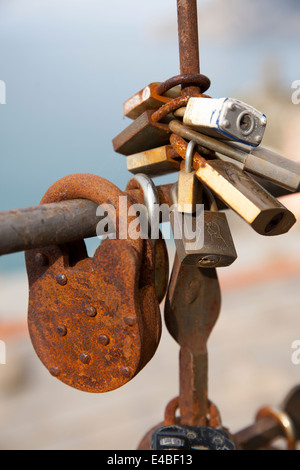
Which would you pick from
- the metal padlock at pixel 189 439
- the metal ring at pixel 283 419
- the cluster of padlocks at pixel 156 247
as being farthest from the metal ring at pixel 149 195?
the metal ring at pixel 283 419

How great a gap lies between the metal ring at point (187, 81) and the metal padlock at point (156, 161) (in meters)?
0.06

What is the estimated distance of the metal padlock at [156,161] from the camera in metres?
0.52

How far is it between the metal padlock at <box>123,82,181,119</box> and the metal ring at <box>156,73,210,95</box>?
11 millimetres

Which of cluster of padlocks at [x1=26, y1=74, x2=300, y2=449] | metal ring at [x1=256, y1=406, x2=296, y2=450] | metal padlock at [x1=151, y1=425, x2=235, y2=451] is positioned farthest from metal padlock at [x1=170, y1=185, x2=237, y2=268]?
metal ring at [x1=256, y1=406, x2=296, y2=450]

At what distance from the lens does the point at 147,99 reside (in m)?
0.52

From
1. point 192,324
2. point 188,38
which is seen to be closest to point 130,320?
point 192,324

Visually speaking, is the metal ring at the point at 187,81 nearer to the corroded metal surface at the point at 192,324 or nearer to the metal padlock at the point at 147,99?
the metal padlock at the point at 147,99

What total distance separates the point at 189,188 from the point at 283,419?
20.8 inches

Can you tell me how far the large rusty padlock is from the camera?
0.45m

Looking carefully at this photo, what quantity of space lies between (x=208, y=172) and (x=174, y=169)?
4.2 inches

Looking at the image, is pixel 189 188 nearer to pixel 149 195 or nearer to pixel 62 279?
pixel 149 195

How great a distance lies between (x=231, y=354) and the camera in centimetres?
279

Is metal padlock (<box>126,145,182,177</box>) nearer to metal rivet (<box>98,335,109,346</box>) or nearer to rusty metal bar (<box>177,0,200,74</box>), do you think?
rusty metal bar (<box>177,0,200,74</box>)
